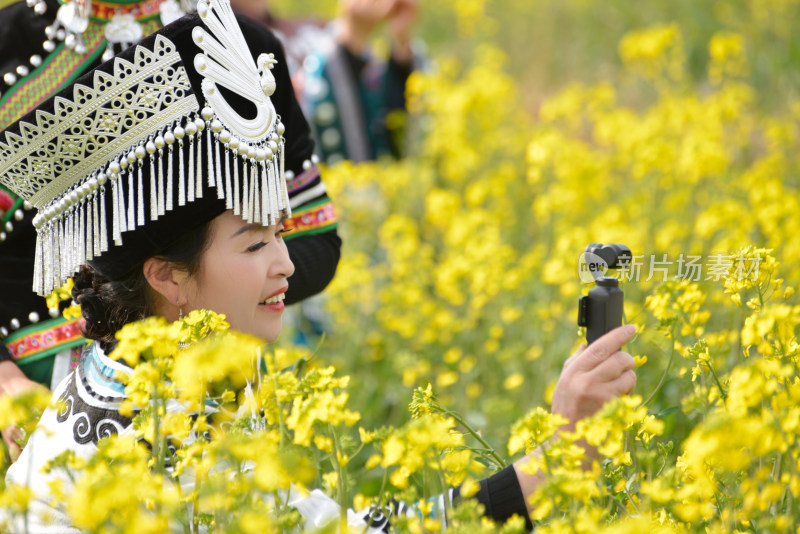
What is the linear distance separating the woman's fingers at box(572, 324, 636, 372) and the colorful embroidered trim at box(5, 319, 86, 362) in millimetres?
1033

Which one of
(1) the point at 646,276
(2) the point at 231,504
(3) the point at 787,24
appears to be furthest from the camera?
(3) the point at 787,24

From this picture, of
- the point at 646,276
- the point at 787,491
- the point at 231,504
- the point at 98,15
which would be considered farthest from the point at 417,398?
the point at 646,276

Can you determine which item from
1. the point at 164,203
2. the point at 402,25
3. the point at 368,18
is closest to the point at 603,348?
the point at 164,203

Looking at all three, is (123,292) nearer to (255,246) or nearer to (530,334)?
(255,246)

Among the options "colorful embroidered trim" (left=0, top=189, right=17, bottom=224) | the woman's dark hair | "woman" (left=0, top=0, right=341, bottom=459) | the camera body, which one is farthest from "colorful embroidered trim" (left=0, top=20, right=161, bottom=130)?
the camera body

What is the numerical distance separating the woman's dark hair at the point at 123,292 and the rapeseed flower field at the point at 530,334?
0.12m

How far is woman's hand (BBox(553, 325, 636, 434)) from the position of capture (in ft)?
4.12

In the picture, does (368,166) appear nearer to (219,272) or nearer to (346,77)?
(346,77)

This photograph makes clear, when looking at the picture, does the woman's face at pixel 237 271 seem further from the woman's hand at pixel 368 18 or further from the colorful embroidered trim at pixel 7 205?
the woman's hand at pixel 368 18

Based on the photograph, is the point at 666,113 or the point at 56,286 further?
the point at 666,113

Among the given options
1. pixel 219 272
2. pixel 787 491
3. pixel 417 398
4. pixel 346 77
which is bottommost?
pixel 787 491

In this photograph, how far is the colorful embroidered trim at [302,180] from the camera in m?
1.77

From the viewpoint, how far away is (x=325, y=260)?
5.89 ft

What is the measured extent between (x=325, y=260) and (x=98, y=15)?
67 cm
